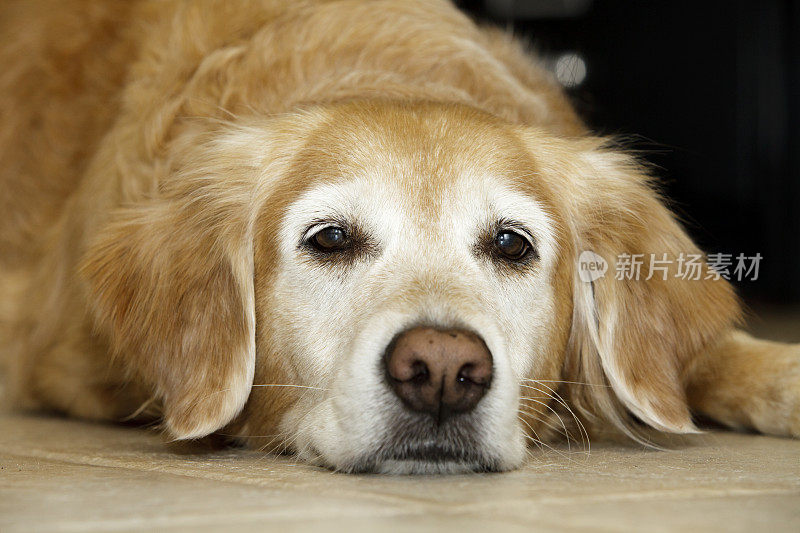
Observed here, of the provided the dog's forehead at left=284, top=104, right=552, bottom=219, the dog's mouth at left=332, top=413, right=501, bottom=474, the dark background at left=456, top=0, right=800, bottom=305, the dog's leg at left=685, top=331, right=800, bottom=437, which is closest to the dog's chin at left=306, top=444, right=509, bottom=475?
the dog's mouth at left=332, top=413, right=501, bottom=474

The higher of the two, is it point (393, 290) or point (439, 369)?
point (393, 290)

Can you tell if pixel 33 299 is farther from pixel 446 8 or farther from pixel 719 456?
pixel 719 456

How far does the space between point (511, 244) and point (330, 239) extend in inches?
14.5

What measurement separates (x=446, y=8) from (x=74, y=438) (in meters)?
1.56

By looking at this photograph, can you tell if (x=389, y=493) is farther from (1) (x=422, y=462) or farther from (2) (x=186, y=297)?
(2) (x=186, y=297)

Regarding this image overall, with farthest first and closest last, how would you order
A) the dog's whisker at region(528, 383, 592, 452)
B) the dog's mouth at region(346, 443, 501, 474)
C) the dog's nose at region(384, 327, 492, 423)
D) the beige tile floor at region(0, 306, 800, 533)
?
1. the dog's whisker at region(528, 383, 592, 452)
2. the dog's mouth at region(346, 443, 501, 474)
3. the dog's nose at region(384, 327, 492, 423)
4. the beige tile floor at region(0, 306, 800, 533)

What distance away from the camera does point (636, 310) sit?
7.01ft

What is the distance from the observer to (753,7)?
21.1 ft

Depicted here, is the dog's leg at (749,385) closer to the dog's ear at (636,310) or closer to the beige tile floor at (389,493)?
the dog's ear at (636,310)

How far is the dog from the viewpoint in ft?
5.50

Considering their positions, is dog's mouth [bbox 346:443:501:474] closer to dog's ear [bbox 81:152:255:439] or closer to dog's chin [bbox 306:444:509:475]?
dog's chin [bbox 306:444:509:475]

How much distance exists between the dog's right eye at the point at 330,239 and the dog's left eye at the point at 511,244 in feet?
1.01

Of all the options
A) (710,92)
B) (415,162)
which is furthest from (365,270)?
(710,92)

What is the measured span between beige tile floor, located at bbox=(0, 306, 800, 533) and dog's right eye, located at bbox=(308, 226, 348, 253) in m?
0.42
